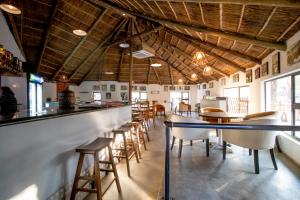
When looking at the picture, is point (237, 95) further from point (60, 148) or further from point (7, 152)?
point (7, 152)

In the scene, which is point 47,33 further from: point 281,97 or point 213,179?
point 281,97

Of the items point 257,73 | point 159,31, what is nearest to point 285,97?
point 257,73

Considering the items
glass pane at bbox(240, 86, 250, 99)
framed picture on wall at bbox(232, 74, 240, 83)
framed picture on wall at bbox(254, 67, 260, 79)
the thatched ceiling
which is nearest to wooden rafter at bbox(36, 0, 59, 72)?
the thatched ceiling

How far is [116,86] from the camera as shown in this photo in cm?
1345

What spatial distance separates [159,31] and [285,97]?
484cm

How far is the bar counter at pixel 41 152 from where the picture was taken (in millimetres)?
1357

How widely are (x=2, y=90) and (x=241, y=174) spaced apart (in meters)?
3.41

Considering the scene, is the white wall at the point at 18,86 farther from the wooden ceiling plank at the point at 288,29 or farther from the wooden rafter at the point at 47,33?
the wooden ceiling plank at the point at 288,29

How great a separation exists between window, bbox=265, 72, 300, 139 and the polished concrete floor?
872 millimetres

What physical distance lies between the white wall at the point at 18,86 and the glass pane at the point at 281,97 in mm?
6587

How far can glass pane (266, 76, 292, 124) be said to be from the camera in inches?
152

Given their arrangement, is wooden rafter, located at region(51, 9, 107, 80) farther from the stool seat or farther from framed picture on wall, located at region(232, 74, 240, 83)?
framed picture on wall, located at region(232, 74, 240, 83)

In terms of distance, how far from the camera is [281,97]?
4234 mm

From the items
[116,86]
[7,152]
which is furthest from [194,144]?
[116,86]
